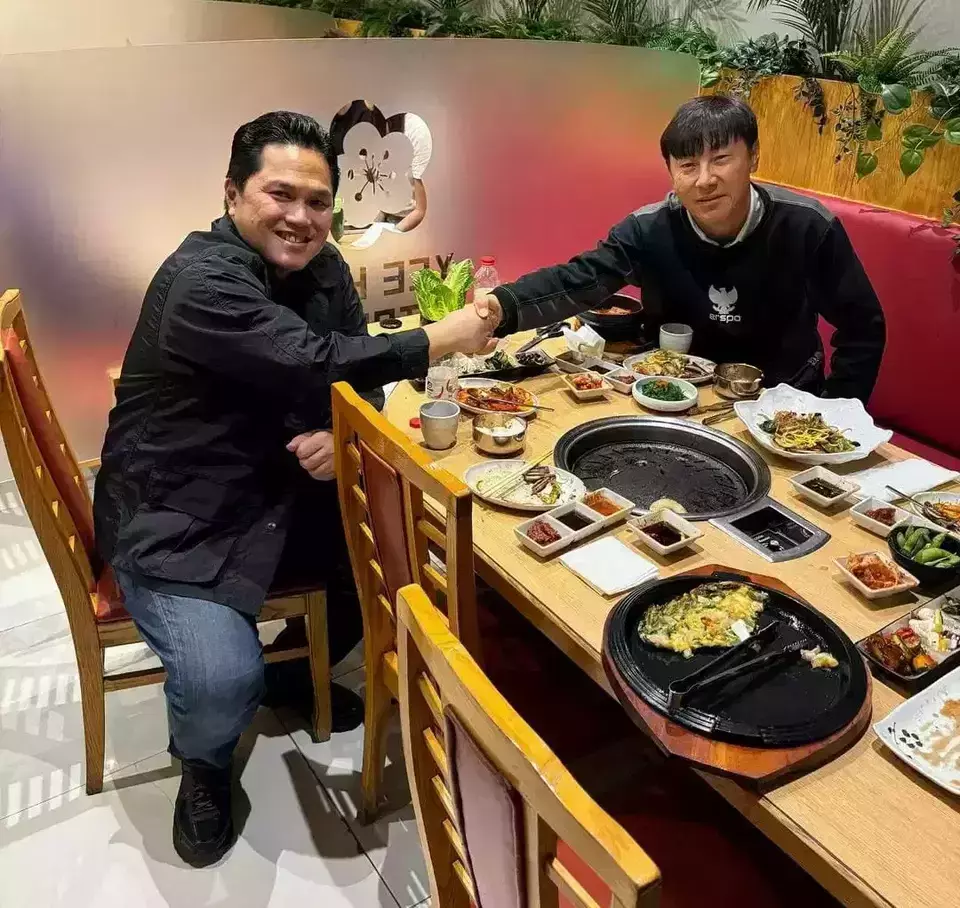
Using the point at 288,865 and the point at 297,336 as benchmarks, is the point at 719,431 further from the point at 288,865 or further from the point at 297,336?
the point at 288,865

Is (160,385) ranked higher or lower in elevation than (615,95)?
lower

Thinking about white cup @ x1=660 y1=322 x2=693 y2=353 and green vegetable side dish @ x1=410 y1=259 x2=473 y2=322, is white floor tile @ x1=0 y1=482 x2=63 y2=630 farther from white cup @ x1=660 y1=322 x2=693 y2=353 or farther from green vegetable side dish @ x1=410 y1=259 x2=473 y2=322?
white cup @ x1=660 y1=322 x2=693 y2=353

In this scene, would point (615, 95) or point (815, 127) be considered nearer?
point (815, 127)

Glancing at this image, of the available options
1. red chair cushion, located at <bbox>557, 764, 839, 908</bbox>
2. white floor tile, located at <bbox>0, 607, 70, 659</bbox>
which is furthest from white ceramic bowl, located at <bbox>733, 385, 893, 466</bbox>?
white floor tile, located at <bbox>0, 607, 70, 659</bbox>

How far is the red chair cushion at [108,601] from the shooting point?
5.90ft

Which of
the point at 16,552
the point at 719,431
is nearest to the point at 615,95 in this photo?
the point at 719,431

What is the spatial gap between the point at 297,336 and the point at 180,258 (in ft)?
0.97

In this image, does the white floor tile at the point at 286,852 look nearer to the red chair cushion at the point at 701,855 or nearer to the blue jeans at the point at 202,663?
the blue jeans at the point at 202,663

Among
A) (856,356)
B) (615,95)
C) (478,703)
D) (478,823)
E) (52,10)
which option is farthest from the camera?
(52,10)

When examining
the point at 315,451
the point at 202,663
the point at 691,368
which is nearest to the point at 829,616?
the point at 691,368

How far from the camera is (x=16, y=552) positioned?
2.84 m

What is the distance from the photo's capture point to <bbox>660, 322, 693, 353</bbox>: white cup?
90.2 inches

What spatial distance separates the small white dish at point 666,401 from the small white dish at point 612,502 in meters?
0.39

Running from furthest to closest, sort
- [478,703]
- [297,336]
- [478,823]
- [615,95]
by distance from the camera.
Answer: [615,95] < [297,336] < [478,823] < [478,703]
